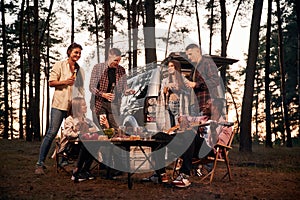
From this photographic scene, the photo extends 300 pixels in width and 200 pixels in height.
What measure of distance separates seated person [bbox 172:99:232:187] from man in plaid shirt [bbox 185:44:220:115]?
123 millimetres

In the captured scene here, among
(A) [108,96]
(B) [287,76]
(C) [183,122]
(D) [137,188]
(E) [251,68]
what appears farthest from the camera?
(B) [287,76]

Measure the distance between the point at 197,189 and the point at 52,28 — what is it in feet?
65.2

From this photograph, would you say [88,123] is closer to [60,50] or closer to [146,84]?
[146,84]

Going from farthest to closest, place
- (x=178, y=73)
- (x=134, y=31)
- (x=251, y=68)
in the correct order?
(x=134, y=31), (x=251, y=68), (x=178, y=73)

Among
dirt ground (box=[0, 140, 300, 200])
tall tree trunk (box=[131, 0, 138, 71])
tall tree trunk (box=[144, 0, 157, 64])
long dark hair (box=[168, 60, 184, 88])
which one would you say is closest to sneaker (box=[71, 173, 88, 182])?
dirt ground (box=[0, 140, 300, 200])

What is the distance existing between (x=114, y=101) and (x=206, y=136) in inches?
58.6

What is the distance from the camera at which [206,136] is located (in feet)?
18.1

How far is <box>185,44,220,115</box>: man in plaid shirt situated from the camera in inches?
227

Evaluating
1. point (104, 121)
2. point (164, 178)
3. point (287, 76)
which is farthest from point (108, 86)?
point (287, 76)

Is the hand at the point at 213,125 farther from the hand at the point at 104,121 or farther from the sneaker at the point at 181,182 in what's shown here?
the hand at the point at 104,121

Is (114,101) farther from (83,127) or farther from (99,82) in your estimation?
(83,127)

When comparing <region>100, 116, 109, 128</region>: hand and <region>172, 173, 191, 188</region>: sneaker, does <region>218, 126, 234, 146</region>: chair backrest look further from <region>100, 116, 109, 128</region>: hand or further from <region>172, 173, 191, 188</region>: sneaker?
<region>100, 116, 109, 128</region>: hand

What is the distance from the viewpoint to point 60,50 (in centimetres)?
2525

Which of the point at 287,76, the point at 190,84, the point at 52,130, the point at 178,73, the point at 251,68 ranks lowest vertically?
the point at 52,130
